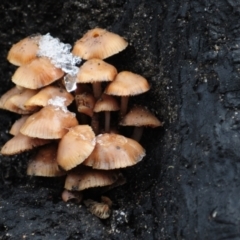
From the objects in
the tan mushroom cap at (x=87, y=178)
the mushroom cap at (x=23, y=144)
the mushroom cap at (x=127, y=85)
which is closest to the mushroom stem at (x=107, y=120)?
the mushroom cap at (x=127, y=85)

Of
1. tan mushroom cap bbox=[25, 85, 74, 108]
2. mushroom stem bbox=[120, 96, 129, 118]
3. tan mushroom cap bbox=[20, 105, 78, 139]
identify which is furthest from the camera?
mushroom stem bbox=[120, 96, 129, 118]

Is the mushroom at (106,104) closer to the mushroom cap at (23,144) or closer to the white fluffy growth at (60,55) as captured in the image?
the white fluffy growth at (60,55)

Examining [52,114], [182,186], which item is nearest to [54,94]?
[52,114]

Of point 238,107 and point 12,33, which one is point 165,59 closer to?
point 238,107

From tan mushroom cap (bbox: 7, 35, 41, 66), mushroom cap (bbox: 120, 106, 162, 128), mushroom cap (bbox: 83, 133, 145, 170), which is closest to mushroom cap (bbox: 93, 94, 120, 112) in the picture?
mushroom cap (bbox: 120, 106, 162, 128)

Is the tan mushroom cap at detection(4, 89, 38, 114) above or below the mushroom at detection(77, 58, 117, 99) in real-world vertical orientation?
below

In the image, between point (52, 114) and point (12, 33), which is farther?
point (12, 33)

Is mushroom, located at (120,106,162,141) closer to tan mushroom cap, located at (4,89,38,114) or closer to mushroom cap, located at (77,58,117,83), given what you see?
mushroom cap, located at (77,58,117,83)
